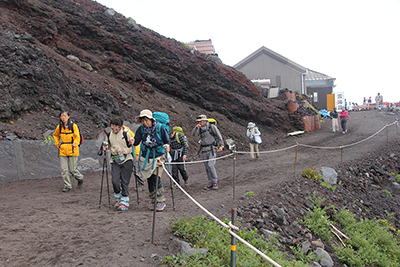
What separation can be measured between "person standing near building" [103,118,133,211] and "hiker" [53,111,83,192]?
6.84 feet

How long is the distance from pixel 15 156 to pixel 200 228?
651cm

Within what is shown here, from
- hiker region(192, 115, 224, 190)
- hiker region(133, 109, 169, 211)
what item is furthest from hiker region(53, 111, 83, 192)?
hiker region(192, 115, 224, 190)

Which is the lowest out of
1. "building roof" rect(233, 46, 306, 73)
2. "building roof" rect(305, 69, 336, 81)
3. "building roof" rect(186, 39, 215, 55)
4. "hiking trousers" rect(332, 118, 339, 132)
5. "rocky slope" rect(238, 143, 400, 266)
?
"rocky slope" rect(238, 143, 400, 266)

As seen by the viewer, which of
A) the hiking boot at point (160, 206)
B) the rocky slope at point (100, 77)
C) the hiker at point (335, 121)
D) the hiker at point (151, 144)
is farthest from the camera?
the hiker at point (335, 121)

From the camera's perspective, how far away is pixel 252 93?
952 inches

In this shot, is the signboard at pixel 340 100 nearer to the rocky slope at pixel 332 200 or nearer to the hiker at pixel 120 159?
the rocky slope at pixel 332 200

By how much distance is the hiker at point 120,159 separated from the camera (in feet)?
18.4

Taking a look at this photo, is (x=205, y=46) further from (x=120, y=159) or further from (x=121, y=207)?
(x=121, y=207)

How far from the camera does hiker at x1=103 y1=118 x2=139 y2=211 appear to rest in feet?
18.4

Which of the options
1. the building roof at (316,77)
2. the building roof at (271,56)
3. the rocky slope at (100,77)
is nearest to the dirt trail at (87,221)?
the rocky slope at (100,77)

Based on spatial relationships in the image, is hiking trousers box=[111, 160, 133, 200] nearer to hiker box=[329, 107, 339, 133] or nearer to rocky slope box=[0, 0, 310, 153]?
rocky slope box=[0, 0, 310, 153]

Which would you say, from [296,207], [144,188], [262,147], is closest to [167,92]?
[262,147]

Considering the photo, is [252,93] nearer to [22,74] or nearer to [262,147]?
[262,147]

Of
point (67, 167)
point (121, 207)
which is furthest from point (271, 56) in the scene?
point (121, 207)
